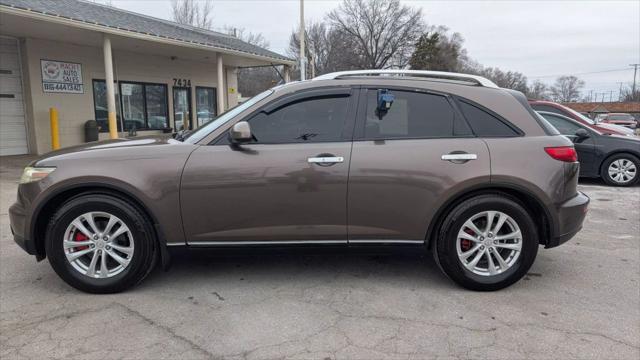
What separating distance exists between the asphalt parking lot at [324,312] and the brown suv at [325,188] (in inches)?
11.4

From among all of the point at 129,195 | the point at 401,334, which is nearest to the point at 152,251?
the point at 129,195

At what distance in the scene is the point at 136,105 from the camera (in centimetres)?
1585

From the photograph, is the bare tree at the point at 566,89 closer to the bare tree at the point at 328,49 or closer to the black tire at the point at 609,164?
the bare tree at the point at 328,49

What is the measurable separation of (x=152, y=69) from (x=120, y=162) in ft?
45.9

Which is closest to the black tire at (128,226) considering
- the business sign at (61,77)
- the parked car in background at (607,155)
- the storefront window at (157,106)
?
the parked car in background at (607,155)

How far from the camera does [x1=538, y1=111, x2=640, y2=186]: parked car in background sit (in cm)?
851

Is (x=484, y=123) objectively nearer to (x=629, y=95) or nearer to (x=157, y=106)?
(x=157, y=106)

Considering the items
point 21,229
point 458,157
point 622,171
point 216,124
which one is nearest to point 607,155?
point 622,171

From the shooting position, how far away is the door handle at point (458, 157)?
3.52 m

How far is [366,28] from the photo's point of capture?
51156mm

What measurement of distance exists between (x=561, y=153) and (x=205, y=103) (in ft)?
56.3

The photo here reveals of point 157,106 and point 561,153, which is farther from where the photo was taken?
point 157,106

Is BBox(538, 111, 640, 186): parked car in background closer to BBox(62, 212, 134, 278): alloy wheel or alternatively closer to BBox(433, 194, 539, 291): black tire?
BBox(433, 194, 539, 291): black tire

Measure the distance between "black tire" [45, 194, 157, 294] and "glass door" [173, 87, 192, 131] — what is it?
564 inches
